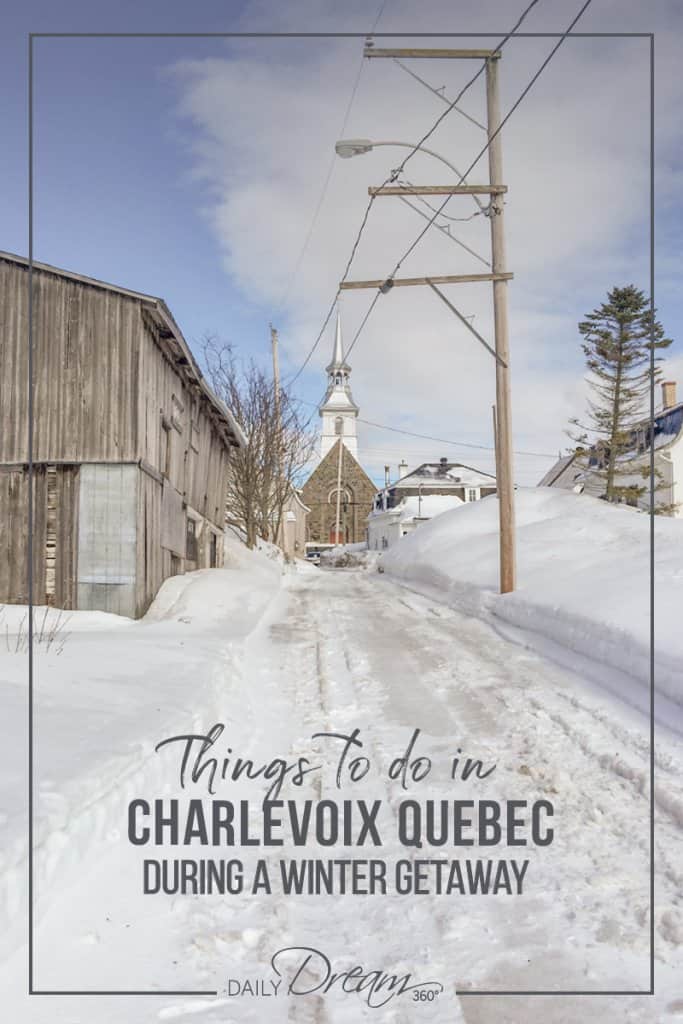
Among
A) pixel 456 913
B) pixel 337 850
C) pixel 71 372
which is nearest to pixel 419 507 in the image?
pixel 71 372

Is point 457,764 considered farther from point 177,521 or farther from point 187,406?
point 187,406

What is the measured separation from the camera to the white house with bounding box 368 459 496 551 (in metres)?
55.5

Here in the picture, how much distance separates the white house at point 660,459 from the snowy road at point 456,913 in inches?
957

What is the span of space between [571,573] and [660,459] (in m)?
26.2

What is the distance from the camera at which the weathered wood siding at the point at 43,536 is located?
12422 mm

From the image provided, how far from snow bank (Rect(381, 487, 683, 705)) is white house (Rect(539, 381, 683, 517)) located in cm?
967

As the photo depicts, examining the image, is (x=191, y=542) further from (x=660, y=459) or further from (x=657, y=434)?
(x=657, y=434)

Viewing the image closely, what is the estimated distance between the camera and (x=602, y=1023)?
2.56 m

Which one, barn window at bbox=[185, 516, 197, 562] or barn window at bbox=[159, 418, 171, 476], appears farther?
barn window at bbox=[185, 516, 197, 562]

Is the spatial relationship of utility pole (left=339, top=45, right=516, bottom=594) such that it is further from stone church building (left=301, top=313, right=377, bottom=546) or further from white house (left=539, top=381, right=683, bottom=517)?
stone church building (left=301, top=313, right=377, bottom=546)

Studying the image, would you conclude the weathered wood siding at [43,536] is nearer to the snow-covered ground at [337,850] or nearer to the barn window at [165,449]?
the barn window at [165,449]

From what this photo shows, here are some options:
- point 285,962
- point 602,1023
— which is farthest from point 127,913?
point 602,1023

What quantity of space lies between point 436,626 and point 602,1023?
8645 millimetres

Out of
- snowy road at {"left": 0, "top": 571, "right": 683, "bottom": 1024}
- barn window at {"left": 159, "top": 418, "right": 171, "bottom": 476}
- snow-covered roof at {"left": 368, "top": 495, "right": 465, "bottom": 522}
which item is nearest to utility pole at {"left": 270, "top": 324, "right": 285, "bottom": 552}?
barn window at {"left": 159, "top": 418, "right": 171, "bottom": 476}
